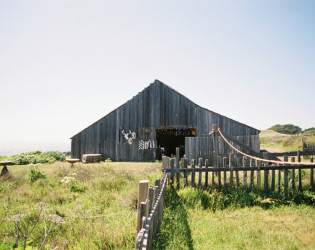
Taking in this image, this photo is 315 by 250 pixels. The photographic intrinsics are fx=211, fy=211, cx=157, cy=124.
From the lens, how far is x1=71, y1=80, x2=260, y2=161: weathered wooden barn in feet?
57.3

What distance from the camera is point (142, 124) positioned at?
1822cm

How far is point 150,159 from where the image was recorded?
18000 mm

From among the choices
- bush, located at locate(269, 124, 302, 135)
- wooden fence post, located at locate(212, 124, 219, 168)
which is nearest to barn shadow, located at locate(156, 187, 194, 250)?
wooden fence post, located at locate(212, 124, 219, 168)

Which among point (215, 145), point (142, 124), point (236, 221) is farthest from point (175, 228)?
point (142, 124)

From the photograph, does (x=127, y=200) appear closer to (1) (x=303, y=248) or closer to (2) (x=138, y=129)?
(1) (x=303, y=248)

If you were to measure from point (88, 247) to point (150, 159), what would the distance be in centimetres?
1479

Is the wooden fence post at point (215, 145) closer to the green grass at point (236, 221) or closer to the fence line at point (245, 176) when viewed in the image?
the fence line at point (245, 176)

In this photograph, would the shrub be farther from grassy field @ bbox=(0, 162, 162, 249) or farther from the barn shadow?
the barn shadow

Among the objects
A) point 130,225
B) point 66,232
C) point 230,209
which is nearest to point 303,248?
point 230,209

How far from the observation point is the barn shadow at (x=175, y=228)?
3515 mm

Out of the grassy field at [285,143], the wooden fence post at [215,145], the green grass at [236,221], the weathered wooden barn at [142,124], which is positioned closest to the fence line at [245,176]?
the wooden fence post at [215,145]

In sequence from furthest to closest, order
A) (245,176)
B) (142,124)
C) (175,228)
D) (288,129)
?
(288,129), (142,124), (245,176), (175,228)

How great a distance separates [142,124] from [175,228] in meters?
14.4

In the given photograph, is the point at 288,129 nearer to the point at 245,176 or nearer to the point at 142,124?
the point at 142,124
